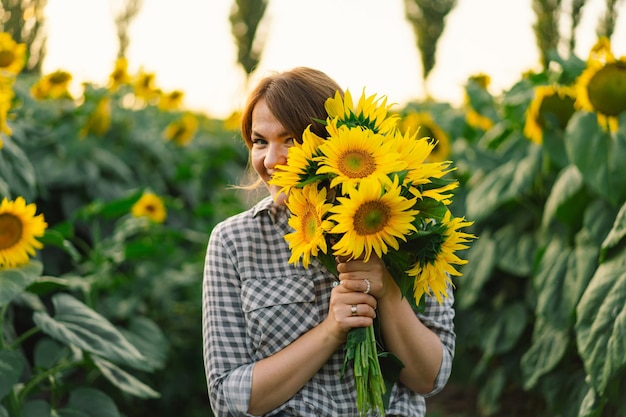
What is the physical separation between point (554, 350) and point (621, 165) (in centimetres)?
79

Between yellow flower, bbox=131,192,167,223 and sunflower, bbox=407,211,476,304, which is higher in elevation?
sunflower, bbox=407,211,476,304

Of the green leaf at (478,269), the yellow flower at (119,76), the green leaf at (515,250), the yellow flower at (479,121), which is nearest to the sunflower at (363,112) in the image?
the green leaf at (515,250)

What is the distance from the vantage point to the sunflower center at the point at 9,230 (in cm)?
261

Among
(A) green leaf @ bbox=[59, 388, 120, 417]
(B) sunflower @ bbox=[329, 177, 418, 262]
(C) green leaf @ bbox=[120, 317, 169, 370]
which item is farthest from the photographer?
(C) green leaf @ bbox=[120, 317, 169, 370]

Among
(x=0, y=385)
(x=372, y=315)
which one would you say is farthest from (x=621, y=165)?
(x=0, y=385)

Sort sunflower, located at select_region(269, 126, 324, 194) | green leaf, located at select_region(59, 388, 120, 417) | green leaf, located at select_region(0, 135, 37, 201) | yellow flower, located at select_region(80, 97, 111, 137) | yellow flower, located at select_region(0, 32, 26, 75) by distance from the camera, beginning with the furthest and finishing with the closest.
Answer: yellow flower, located at select_region(80, 97, 111, 137)
yellow flower, located at select_region(0, 32, 26, 75)
green leaf, located at select_region(0, 135, 37, 201)
green leaf, located at select_region(59, 388, 120, 417)
sunflower, located at select_region(269, 126, 324, 194)

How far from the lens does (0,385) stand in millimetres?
2393

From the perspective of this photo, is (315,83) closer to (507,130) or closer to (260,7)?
(507,130)

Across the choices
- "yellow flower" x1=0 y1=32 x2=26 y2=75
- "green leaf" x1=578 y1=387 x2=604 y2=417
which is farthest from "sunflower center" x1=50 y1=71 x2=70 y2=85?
"green leaf" x1=578 y1=387 x2=604 y2=417

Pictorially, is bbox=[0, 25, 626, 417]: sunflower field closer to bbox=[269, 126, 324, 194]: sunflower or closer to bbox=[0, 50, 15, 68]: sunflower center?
bbox=[0, 50, 15, 68]: sunflower center

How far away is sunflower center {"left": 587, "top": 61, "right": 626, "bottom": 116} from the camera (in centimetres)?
293

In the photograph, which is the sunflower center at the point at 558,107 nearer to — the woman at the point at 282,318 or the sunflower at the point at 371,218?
the woman at the point at 282,318

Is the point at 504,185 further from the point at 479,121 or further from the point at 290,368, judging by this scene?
the point at 290,368

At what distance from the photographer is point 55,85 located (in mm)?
4914
